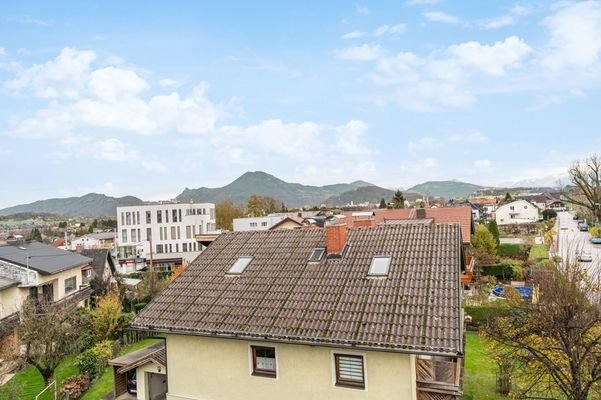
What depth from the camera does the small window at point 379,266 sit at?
1238 cm

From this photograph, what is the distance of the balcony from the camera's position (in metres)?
10.8

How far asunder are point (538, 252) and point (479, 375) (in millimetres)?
30596

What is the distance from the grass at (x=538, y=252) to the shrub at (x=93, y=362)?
3913 centimetres

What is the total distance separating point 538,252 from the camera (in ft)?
146

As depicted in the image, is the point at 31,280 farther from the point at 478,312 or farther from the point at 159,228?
the point at 159,228

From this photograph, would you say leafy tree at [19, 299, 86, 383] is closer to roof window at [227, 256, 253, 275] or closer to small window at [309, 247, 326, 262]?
roof window at [227, 256, 253, 275]

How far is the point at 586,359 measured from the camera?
11383 millimetres

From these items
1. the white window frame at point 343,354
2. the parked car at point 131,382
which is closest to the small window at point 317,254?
the white window frame at point 343,354

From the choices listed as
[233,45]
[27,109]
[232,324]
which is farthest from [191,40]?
[232,324]

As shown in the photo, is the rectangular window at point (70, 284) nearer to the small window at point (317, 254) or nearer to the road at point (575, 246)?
the small window at point (317, 254)

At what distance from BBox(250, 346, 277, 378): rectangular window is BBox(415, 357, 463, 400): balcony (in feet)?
13.5

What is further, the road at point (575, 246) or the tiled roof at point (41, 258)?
the tiled roof at point (41, 258)

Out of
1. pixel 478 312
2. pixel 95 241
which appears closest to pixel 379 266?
pixel 478 312

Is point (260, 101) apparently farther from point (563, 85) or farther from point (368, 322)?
point (368, 322)
